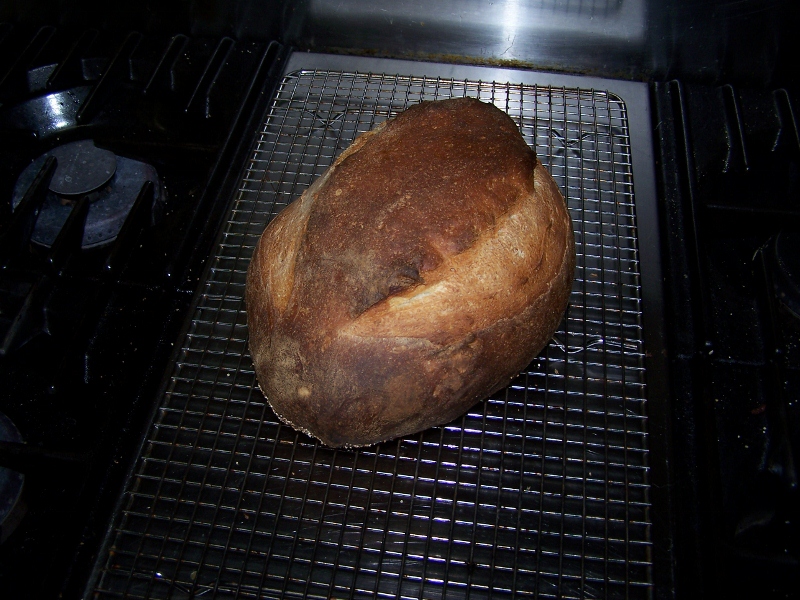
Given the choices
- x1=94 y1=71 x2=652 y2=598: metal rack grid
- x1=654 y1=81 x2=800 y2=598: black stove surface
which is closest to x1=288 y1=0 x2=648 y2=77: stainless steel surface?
x1=654 y1=81 x2=800 y2=598: black stove surface

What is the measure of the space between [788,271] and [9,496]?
143 centimetres

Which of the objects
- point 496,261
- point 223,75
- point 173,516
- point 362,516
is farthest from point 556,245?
point 223,75

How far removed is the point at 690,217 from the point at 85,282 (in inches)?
48.4

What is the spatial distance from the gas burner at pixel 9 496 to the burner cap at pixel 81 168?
54 cm

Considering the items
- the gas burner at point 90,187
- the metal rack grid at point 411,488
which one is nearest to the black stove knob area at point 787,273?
the metal rack grid at point 411,488

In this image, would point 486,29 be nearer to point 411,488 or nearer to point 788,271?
point 788,271

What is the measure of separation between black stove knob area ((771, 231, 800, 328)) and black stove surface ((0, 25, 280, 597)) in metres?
1.15

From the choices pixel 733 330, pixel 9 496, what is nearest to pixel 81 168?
pixel 9 496

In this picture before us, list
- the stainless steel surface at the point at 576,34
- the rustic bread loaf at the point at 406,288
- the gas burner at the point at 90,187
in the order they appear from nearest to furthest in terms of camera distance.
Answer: the rustic bread loaf at the point at 406,288, the gas burner at the point at 90,187, the stainless steel surface at the point at 576,34

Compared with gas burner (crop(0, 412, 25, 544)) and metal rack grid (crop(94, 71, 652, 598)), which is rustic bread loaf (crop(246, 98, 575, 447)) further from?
gas burner (crop(0, 412, 25, 544))

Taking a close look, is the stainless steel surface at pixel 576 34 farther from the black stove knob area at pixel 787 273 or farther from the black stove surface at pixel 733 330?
the black stove knob area at pixel 787 273

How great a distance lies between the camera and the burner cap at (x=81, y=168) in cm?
129

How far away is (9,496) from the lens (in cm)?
96

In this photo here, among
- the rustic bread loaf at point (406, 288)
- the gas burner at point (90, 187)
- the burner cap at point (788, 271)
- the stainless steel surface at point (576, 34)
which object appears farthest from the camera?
the stainless steel surface at point (576, 34)
